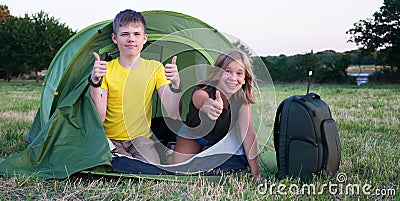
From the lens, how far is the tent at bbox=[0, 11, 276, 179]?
2.88m

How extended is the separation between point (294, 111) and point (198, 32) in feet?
4.59

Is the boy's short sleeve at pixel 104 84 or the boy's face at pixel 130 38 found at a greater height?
the boy's face at pixel 130 38

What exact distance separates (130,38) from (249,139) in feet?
3.66

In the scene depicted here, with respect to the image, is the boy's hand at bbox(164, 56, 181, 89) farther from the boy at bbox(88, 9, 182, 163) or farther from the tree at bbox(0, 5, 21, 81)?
the tree at bbox(0, 5, 21, 81)

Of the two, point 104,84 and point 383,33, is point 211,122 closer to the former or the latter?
point 104,84

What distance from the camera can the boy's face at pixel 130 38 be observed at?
3.22 metres

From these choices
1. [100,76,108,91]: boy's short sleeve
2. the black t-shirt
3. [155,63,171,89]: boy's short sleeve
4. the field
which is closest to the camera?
the field

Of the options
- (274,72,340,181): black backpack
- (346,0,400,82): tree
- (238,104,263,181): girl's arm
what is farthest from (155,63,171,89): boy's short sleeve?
(346,0,400,82): tree

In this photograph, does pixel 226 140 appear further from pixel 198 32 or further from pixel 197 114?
pixel 198 32

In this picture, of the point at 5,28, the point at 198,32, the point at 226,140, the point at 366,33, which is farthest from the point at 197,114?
the point at 5,28

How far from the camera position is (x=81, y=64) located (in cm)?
364

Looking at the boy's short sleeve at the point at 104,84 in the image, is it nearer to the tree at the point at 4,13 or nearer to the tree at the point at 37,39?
the tree at the point at 37,39

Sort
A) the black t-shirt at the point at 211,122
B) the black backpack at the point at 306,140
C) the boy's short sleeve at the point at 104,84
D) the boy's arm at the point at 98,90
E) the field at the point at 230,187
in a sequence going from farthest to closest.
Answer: the boy's short sleeve at the point at 104,84, the black t-shirt at the point at 211,122, the boy's arm at the point at 98,90, the black backpack at the point at 306,140, the field at the point at 230,187

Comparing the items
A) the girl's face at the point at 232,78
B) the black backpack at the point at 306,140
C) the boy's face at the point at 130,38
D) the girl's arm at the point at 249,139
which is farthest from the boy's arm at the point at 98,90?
the black backpack at the point at 306,140
